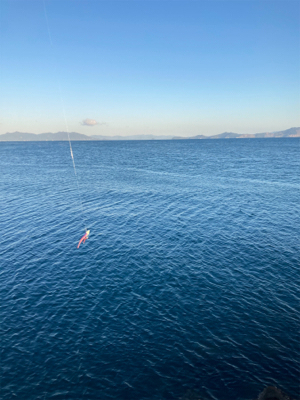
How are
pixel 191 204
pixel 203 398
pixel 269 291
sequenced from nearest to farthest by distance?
1. pixel 203 398
2. pixel 269 291
3. pixel 191 204

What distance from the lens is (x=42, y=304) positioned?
33656 mm

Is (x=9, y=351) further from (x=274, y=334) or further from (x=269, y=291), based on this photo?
(x=269, y=291)

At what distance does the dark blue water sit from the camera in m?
24.2

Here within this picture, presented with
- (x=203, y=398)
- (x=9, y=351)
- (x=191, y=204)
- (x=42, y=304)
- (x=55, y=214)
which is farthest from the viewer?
(x=191, y=204)

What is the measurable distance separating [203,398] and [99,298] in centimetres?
1709

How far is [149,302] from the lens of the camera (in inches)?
1342

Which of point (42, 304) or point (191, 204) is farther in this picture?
point (191, 204)

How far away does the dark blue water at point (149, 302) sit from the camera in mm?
24156

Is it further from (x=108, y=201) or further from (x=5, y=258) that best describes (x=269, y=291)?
(x=108, y=201)

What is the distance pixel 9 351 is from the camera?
26906mm

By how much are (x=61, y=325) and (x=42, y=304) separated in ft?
16.3

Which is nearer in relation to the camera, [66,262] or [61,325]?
[61,325]

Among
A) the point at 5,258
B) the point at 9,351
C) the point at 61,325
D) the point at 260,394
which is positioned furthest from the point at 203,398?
the point at 5,258

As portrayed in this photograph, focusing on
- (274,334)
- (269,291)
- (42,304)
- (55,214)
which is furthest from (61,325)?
(55,214)
